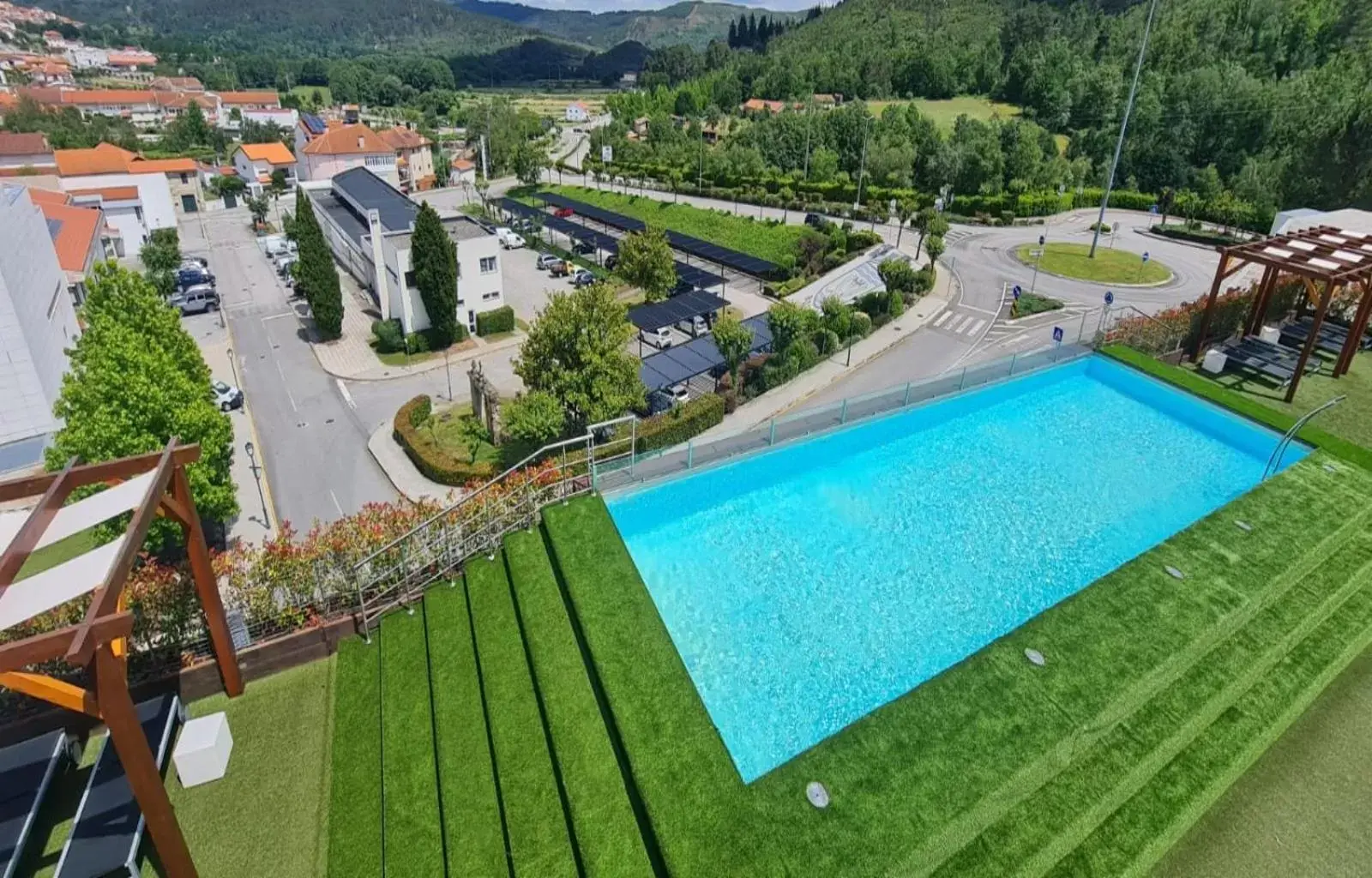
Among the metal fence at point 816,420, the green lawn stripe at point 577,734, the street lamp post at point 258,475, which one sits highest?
the metal fence at point 816,420

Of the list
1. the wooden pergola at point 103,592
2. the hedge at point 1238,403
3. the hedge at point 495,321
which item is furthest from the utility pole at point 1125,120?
the wooden pergola at point 103,592

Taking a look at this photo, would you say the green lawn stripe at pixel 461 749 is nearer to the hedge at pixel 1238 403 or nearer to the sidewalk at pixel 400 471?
the sidewalk at pixel 400 471

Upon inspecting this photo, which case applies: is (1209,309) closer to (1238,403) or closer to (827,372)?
(1238,403)

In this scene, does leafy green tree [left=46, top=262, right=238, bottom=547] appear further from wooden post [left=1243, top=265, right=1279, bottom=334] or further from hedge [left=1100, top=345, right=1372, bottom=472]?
wooden post [left=1243, top=265, right=1279, bottom=334]

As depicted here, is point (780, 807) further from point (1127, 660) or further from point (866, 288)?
point (866, 288)

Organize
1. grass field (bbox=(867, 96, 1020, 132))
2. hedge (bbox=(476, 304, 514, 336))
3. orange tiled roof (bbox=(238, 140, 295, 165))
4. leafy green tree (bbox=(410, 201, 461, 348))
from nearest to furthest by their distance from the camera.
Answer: leafy green tree (bbox=(410, 201, 461, 348)) → hedge (bbox=(476, 304, 514, 336)) → orange tiled roof (bbox=(238, 140, 295, 165)) → grass field (bbox=(867, 96, 1020, 132))

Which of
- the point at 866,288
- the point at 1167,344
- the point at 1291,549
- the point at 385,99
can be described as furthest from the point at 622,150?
the point at 385,99

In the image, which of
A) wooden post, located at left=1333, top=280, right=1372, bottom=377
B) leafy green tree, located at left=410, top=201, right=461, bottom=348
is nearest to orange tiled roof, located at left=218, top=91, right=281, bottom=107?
leafy green tree, located at left=410, top=201, right=461, bottom=348
